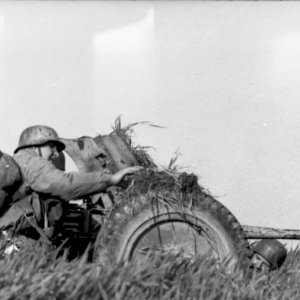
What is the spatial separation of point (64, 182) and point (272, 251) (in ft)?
6.06

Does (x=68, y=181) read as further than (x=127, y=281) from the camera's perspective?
Yes

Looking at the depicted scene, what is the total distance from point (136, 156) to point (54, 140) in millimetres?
761

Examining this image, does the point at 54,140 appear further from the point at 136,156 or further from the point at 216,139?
the point at 216,139

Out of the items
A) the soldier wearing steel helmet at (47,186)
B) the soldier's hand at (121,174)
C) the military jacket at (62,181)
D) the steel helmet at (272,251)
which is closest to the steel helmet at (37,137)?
the soldier wearing steel helmet at (47,186)

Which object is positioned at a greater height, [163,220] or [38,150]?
[38,150]

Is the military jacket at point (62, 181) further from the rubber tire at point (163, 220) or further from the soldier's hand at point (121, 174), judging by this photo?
the rubber tire at point (163, 220)

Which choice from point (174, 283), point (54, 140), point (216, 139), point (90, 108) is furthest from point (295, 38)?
point (174, 283)

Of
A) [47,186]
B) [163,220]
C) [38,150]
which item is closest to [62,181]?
[47,186]

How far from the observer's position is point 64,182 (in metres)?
7.79

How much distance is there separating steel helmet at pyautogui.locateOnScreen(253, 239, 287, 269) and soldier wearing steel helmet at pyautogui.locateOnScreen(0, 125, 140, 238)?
4.42 ft

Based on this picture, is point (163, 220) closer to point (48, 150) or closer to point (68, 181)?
point (68, 181)

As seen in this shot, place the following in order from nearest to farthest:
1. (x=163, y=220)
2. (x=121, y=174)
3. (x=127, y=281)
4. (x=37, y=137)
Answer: (x=127, y=281) < (x=163, y=220) < (x=121, y=174) < (x=37, y=137)

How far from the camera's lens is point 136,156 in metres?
8.72

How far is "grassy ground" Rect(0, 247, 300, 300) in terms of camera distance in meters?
6.11
